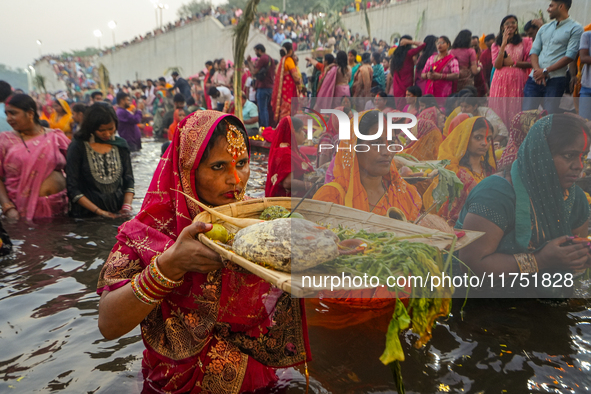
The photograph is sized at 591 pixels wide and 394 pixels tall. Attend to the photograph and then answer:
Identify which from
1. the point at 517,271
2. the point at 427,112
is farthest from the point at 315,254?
the point at 427,112

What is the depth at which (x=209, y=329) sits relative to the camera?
1.71 metres

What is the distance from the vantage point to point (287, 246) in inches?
53.3

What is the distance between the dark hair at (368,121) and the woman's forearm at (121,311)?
6.43ft

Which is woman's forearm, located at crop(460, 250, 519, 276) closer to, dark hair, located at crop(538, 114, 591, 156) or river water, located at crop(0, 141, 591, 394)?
river water, located at crop(0, 141, 591, 394)

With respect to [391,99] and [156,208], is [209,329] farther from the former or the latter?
[391,99]

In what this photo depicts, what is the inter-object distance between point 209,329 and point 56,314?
6.25 feet

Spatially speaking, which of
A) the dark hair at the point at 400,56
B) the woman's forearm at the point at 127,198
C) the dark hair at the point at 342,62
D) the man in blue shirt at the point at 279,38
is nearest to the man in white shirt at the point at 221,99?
the dark hair at the point at 342,62

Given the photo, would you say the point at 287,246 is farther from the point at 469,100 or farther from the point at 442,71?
the point at 442,71

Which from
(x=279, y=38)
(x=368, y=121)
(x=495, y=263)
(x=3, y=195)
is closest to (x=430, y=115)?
(x=368, y=121)

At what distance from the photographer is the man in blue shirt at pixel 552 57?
5.52 metres

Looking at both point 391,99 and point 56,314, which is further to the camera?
point 391,99

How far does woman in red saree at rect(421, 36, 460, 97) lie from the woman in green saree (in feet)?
16.1

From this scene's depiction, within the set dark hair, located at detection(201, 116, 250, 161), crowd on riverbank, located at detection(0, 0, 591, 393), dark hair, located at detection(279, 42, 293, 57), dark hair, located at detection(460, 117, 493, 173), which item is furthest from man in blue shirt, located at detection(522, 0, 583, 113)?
dark hair, located at detection(201, 116, 250, 161)

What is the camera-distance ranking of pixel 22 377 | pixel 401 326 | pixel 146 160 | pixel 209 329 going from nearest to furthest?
1. pixel 401 326
2. pixel 209 329
3. pixel 22 377
4. pixel 146 160
